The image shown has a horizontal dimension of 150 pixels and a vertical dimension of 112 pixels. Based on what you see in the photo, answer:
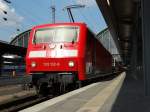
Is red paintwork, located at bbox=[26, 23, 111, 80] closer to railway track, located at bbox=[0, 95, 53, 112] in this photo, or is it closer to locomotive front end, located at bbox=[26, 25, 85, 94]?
locomotive front end, located at bbox=[26, 25, 85, 94]

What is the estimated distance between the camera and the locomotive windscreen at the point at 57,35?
17469mm

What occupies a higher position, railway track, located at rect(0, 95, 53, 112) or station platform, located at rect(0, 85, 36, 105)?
station platform, located at rect(0, 85, 36, 105)

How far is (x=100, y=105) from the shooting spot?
36.3ft

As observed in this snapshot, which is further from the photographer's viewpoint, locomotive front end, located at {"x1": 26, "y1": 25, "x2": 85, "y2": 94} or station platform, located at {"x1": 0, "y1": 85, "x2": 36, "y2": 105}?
locomotive front end, located at {"x1": 26, "y1": 25, "x2": 85, "y2": 94}

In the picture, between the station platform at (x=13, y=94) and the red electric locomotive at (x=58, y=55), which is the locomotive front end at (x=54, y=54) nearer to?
the red electric locomotive at (x=58, y=55)

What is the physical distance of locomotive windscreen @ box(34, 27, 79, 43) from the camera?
1747cm

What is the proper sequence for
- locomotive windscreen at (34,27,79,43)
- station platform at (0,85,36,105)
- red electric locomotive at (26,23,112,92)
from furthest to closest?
locomotive windscreen at (34,27,79,43) → red electric locomotive at (26,23,112,92) → station platform at (0,85,36,105)

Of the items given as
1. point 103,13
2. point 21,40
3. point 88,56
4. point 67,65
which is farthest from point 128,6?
point 21,40

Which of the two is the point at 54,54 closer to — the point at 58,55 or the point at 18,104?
the point at 58,55

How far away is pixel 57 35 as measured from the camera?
58.0ft

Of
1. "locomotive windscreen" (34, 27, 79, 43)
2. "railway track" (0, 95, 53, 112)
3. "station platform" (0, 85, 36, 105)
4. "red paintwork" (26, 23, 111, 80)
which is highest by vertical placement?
"locomotive windscreen" (34, 27, 79, 43)

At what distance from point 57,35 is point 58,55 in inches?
42.2

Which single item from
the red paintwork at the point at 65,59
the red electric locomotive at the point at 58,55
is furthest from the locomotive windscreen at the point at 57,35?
the red paintwork at the point at 65,59

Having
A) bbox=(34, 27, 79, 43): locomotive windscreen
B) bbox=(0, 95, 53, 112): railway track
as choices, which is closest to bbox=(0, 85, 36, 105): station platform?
bbox=(0, 95, 53, 112): railway track
